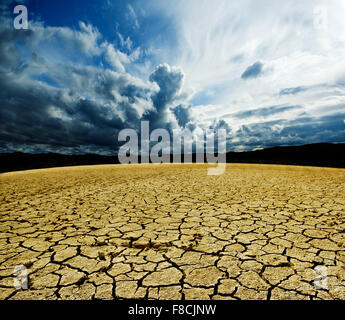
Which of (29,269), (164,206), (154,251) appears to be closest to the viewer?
(29,269)

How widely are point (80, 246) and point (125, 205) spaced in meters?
1.80

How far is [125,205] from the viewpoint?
Result: 13.8 feet

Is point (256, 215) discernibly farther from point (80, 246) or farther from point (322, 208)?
point (80, 246)

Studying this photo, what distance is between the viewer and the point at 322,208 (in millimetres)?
3785

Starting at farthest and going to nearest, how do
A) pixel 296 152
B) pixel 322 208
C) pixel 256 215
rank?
pixel 296 152
pixel 322 208
pixel 256 215
